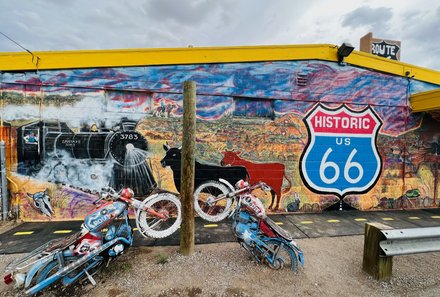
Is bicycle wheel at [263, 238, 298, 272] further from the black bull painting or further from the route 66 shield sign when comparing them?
the route 66 shield sign

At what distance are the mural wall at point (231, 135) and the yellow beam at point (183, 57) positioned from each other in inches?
7.1

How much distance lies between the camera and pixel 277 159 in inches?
227

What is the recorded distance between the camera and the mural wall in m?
4.99

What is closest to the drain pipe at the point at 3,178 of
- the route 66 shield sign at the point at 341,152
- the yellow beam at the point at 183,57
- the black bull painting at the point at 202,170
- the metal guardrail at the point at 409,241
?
the yellow beam at the point at 183,57

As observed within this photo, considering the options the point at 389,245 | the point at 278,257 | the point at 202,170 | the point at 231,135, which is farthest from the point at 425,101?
the point at 202,170

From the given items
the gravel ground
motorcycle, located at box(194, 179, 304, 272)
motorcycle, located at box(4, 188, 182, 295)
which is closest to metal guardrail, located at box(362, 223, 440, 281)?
the gravel ground

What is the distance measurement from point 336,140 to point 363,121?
1.04m

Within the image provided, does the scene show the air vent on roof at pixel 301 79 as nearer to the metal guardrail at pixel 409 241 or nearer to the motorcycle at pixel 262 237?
the motorcycle at pixel 262 237

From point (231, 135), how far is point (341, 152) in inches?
130

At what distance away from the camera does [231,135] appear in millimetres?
5562

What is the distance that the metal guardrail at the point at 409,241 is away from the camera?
2947 millimetres

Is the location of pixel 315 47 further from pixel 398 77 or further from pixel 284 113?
pixel 398 77

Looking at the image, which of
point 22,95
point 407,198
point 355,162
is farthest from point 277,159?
point 22,95

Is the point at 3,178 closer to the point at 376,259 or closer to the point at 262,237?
the point at 262,237
